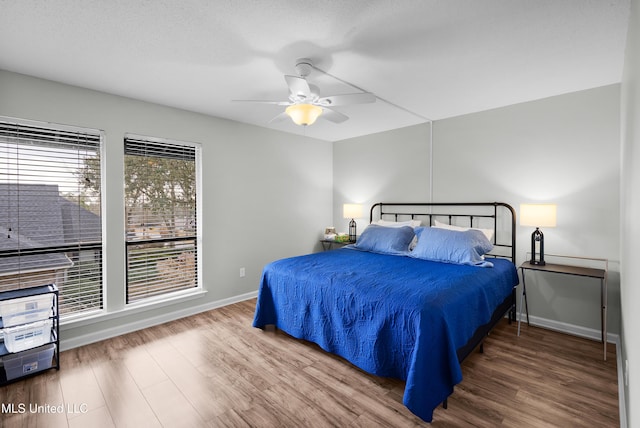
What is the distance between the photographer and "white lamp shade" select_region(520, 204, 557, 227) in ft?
9.58

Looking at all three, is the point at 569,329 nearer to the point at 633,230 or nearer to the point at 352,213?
the point at 633,230

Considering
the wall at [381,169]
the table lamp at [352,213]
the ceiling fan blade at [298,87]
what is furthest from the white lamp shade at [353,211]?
the ceiling fan blade at [298,87]

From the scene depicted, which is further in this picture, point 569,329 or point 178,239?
point 178,239

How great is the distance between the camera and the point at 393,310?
83.4 inches

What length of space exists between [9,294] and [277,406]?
235 cm

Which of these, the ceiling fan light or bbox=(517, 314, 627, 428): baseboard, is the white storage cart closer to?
the ceiling fan light

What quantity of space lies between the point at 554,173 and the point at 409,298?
2.36 meters

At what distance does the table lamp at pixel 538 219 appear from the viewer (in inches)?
115

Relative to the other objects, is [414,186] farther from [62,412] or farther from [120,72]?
[62,412]

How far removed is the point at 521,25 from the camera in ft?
6.29

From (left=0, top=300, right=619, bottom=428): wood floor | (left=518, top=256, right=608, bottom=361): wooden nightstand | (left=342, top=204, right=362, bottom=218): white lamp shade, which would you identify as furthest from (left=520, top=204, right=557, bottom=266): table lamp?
(left=342, top=204, right=362, bottom=218): white lamp shade

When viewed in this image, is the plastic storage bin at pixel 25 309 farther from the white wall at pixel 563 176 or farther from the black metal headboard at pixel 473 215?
the white wall at pixel 563 176

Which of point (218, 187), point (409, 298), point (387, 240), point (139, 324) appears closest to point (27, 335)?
point (139, 324)

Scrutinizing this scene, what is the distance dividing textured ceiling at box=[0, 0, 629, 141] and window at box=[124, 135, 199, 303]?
631 millimetres
